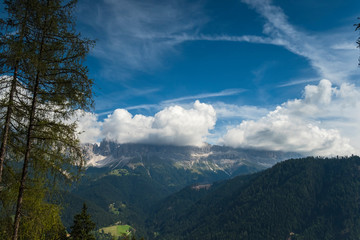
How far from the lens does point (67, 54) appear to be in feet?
38.3

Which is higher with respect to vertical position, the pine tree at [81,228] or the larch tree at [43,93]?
the larch tree at [43,93]

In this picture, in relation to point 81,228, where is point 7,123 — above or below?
above

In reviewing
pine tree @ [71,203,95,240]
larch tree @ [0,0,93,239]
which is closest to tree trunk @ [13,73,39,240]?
larch tree @ [0,0,93,239]

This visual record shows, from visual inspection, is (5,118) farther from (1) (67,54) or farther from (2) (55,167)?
(1) (67,54)

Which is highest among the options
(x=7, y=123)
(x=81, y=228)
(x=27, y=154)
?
(x=7, y=123)

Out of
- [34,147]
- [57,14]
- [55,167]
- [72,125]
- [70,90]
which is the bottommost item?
[55,167]

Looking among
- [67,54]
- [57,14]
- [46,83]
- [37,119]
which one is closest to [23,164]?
[37,119]

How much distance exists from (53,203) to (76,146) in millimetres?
3035

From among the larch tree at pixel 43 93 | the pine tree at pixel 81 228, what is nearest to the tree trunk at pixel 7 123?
the larch tree at pixel 43 93

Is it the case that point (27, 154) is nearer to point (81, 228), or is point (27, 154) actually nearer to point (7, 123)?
point (7, 123)

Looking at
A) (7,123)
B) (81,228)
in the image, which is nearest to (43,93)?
(7,123)

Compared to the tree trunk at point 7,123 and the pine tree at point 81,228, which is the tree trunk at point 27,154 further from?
the pine tree at point 81,228

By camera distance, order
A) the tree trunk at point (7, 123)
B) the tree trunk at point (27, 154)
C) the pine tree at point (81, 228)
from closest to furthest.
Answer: the tree trunk at point (7, 123) → the tree trunk at point (27, 154) → the pine tree at point (81, 228)

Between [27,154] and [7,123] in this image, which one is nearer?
[7,123]
